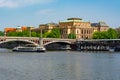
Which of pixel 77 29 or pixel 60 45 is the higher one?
pixel 77 29

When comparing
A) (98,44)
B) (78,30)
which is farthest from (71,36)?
Result: (98,44)

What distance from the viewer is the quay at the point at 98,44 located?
110606 mm

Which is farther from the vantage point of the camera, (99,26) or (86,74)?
(99,26)

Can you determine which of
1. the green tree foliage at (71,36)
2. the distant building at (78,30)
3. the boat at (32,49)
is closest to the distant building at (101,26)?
the distant building at (78,30)

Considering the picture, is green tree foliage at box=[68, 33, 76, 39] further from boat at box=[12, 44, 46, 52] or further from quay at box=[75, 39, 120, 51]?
boat at box=[12, 44, 46, 52]

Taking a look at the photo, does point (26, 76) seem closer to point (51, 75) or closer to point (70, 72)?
point (51, 75)

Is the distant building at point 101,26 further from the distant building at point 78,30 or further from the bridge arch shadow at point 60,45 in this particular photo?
the bridge arch shadow at point 60,45

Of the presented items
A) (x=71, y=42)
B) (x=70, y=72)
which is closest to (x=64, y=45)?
(x=71, y=42)

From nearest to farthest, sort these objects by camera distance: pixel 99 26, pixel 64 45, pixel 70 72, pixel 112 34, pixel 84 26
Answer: pixel 70 72 → pixel 64 45 → pixel 112 34 → pixel 84 26 → pixel 99 26

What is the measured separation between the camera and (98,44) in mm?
113000

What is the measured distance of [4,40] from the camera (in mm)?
93625

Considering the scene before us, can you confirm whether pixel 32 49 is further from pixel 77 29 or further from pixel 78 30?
pixel 77 29

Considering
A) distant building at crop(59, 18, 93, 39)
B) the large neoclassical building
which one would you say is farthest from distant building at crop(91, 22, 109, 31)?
distant building at crop(59, 18, 93, 39)

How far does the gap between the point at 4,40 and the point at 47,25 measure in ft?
230
